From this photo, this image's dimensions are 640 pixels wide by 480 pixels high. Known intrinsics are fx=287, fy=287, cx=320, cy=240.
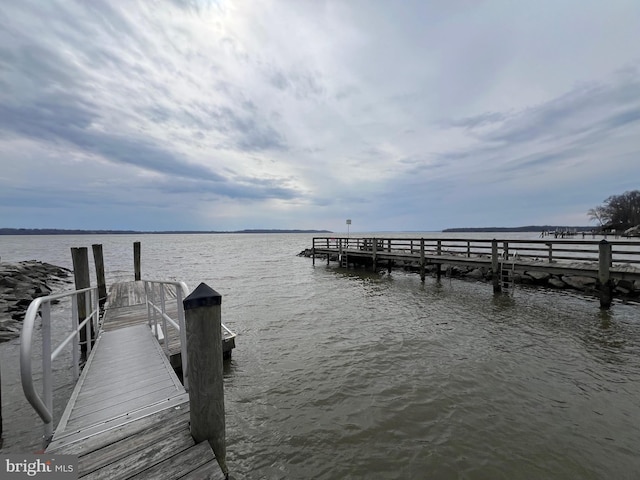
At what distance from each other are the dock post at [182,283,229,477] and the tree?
87.2m

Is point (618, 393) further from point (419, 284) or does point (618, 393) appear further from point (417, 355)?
point (419, 284)

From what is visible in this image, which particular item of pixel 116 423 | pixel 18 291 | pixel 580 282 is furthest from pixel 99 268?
pixel 580 282

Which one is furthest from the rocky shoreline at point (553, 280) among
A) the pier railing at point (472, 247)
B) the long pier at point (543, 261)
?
the pier railing at point (472, 247)

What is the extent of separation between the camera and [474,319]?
8.85 metres

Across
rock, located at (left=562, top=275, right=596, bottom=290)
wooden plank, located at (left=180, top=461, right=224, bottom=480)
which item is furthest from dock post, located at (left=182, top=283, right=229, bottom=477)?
rock, located at (left=562, top=275, right=596, bottom=290)

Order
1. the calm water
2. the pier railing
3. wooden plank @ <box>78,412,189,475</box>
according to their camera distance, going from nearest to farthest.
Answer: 1. wooden plank @ <box>78,412,189,475</box>
2. the calm water
3. the pier railing

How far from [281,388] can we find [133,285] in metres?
9.51

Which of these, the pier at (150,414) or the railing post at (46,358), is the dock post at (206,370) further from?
the railing post at (46,358)

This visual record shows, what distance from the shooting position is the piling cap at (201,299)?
2.33 metres

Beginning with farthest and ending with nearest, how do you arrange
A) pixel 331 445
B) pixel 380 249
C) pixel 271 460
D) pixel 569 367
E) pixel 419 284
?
pixel 380 249
pixel 419 284
pixel 569 367
pixel 331 445
pixel 271 460

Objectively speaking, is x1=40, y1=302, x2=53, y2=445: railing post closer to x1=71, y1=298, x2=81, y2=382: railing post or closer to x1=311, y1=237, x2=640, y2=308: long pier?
x1=71, y1=298, x2=81, y2=382: railing post

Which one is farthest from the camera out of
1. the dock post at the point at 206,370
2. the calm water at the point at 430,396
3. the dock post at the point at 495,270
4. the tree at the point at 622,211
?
the tree at the point at 622,211

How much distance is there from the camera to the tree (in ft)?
202

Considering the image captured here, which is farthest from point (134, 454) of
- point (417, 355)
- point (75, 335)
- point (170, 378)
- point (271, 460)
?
point (417, 355)
